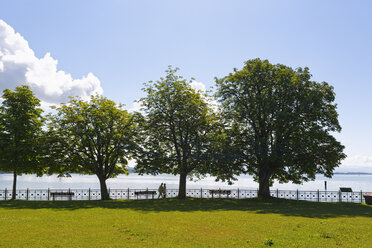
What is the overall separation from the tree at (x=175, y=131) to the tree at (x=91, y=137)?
2.17 m

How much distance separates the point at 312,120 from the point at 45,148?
27387 mm

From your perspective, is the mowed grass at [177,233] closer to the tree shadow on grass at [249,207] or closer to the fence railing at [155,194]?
the tree shadow on grass at [249,207]

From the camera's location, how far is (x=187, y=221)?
15.8 meters

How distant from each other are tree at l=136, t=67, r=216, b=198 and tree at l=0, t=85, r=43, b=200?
36.4ft

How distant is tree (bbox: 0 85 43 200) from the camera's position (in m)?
30.0

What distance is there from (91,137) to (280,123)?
62.8ft

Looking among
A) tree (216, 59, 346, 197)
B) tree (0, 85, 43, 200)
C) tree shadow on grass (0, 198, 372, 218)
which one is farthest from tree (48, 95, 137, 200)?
tree (216, 59, 346, 197)

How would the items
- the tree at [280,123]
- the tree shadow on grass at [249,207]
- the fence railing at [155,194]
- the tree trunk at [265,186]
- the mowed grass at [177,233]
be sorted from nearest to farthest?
the mowed grass at [177,233] → the tree shadow on grass at [249,207] → the tree at [280,123] → the tree trunk at [265,186] → the fence railing at [155,194]

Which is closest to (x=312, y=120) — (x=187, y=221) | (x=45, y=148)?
(x=187, y=221)

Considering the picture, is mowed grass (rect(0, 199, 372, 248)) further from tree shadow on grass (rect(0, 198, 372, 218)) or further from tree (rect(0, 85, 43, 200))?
tree (rect(0, 85, 43, 200))

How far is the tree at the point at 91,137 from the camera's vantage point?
30.1 m

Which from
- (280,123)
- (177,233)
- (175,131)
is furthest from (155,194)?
(177,233)

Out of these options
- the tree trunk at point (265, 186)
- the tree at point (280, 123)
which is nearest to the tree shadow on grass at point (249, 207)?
the tree trunk at point (265, 186)

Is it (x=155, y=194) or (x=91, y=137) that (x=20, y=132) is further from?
(x=155, y=194)
